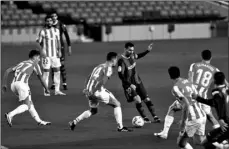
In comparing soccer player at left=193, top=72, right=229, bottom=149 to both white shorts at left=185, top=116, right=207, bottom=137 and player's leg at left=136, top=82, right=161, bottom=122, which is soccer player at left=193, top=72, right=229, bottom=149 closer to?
white shorts at left=185, top=116, right=207, bottom=137

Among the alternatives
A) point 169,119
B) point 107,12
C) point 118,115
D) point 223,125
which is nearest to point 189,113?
point 223,125

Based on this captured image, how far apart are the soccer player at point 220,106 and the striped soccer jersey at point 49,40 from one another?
9346 millimetres

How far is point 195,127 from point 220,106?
103 centimetres

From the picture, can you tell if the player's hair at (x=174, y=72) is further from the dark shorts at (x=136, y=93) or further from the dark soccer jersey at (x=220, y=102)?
the dark shorts at (x=136, y=93)

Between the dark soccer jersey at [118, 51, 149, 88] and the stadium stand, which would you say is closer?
the dark soccer jersey at [118, 51, 149, 88]

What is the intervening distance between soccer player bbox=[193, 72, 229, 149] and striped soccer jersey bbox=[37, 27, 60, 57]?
935 centimetres

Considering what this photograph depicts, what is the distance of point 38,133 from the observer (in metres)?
14.4

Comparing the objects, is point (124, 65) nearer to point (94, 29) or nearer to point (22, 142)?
point (22, 142)

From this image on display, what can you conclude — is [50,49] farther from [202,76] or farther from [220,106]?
[220,106]

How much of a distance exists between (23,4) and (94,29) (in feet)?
18.4

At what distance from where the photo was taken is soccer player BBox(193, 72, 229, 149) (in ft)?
35.5

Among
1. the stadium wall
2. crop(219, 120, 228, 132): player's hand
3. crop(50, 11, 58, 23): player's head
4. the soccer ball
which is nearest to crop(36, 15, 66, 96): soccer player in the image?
crop(50, 11, 58, 23): player's head

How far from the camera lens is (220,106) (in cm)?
1080

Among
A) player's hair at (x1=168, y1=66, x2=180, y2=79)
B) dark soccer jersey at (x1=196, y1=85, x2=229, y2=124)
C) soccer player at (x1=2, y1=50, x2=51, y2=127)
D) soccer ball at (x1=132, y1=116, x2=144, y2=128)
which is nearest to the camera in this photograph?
dark soccer jersey at (x1=196, y1=85, x2=229, y2=124)
